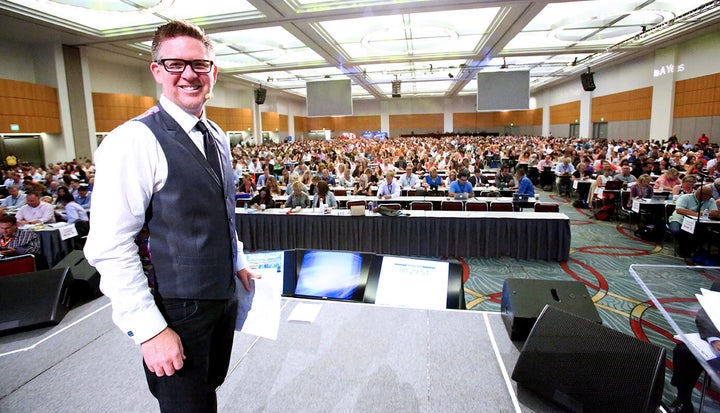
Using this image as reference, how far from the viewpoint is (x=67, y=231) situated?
5848mm

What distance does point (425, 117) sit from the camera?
37.6 metres

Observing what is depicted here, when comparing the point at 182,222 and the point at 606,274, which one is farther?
the point at 606,274

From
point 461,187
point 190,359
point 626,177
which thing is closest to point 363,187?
point 461,187

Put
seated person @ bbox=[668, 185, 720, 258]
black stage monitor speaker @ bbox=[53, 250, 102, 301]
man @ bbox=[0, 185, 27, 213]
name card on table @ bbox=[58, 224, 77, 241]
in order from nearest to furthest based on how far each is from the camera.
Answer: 1. black stage monitor speaker @ bbox=[53, 250, 102, 301]
2. seated person @ bbox=[668, 185, 720, 258]
3. name card on table @ bbox=[58, 224, 77, 241]
4. man @ bbox=[0, 185, 27, 213]

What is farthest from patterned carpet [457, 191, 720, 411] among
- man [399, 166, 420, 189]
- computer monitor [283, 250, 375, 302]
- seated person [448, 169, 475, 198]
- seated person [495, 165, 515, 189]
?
man [399, 166, 420, 189]

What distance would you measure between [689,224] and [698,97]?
13307mm

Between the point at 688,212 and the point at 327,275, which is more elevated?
the point at 688,212

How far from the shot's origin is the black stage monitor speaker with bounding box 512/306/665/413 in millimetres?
1361

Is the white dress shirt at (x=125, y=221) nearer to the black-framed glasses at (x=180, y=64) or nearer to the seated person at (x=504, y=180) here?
the black-framed glasses at (x=180, y=64)

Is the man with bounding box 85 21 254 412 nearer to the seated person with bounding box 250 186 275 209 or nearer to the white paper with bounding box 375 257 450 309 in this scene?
the white paper with bounding box 375 257 450 309

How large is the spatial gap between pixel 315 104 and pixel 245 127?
1136cm

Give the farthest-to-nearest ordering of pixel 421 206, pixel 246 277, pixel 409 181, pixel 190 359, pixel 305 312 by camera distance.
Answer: pixel 409 181
pixel 421 206
pixel 305 312
pixel 246 277
pixel 190 359

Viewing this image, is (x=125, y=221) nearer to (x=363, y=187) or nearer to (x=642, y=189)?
(x=363, y=187)

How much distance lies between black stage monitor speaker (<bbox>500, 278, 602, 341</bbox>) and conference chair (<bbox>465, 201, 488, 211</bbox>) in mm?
4278
